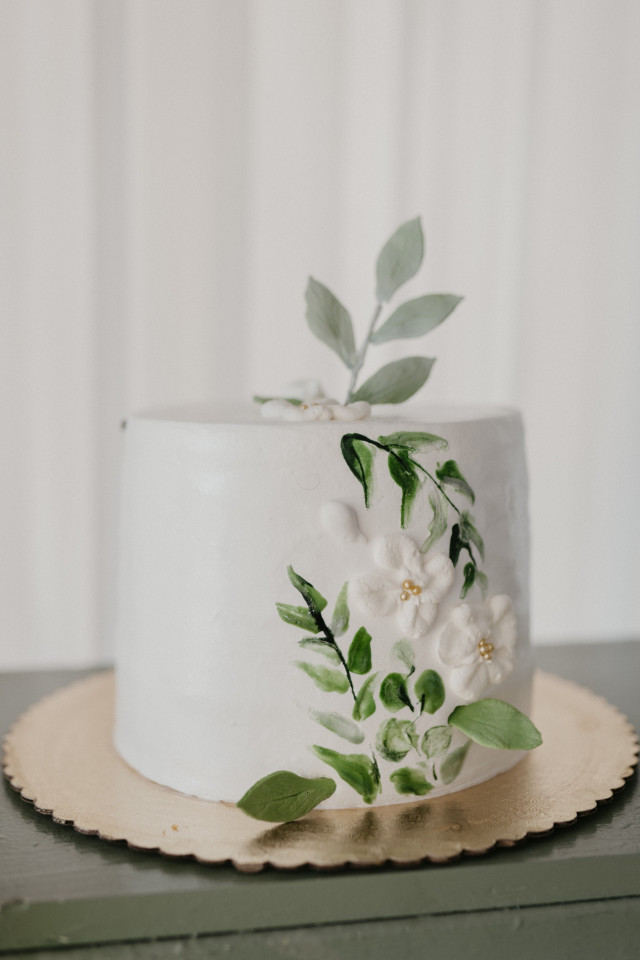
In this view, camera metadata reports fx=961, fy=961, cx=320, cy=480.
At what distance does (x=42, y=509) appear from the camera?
135 centimetres

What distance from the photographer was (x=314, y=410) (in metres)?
0.62

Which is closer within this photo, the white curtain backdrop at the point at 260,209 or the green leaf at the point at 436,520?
the green leaf at the point at 436,520

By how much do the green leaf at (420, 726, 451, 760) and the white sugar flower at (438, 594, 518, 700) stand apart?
3 centimetres

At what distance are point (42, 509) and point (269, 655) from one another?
2.74 ft

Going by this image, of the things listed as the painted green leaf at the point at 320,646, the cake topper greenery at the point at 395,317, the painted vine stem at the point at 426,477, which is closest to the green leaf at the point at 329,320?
the cake topper greenery at the point at 395,317

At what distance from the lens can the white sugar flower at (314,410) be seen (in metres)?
0.62

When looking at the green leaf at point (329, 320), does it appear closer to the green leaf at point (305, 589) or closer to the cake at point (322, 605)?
the cake at point (322, 605)

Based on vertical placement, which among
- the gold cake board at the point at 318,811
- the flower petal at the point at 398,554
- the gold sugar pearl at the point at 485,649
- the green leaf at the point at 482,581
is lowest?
the gold cake board at the point at 318,811

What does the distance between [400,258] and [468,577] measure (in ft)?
0.74

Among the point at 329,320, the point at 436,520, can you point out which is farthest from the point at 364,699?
the point at 329,320

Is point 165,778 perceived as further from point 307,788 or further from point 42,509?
point 42,509

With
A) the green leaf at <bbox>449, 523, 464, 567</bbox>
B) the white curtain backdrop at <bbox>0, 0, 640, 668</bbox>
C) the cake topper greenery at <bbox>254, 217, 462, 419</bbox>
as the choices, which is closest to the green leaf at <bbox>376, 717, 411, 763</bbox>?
the green leaf at <bbox>449, 523, 464, 567</bbox>

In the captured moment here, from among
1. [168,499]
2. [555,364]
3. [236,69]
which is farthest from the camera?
[555,364]

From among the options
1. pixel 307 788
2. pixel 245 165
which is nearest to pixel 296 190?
pixel 245 165
